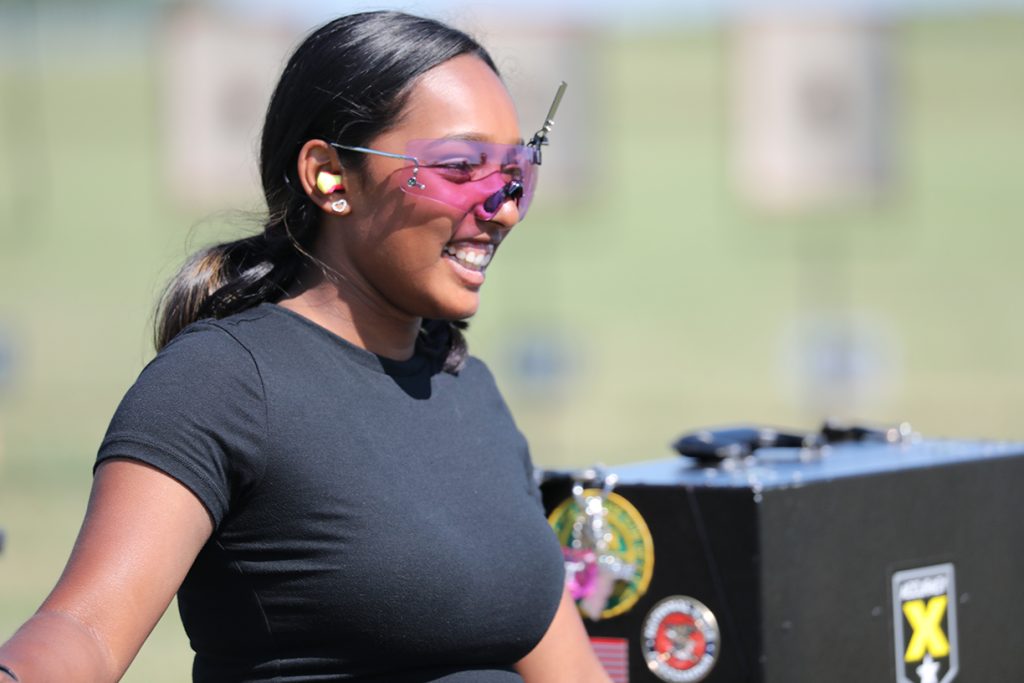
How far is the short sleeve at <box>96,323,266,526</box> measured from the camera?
1467 mm

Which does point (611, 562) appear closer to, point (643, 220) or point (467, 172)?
point (467, 172)

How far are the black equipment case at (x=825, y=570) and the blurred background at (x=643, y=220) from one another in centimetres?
359

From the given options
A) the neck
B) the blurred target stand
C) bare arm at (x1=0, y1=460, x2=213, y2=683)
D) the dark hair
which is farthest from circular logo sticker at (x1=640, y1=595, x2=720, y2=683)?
bare arm at (x1=0, y1=460, x2=213, y2=683)

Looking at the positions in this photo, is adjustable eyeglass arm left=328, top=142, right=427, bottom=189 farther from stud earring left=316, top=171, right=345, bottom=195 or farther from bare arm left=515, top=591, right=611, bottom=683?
bare arm left=515, top=591, right=611, bottom=683

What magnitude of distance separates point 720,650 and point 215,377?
0.86 metres

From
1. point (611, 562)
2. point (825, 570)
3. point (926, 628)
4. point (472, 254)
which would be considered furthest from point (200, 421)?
point (926, 628)

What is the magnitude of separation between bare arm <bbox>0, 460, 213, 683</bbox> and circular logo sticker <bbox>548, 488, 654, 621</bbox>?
796 mm

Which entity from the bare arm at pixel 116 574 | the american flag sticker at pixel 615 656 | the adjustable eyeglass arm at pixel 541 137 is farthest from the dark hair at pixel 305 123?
the american flag sticker at pixel 615 656

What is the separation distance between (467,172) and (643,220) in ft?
50.2

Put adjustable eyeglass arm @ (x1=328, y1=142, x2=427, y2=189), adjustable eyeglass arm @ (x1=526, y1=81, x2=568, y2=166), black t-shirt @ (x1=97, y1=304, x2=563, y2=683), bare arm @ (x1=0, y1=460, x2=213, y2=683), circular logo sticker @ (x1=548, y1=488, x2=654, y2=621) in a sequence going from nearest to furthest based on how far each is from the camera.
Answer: bare arm @ (x1=0, y1=460, x2=213, y2=683)
black t-shirt @ (x1=97, y1=304, x2=563, y2=683)
adjustable eyeglass arm @ (x1=328, y1=142, x2=427, y2=189)
adjustable eyeglass arm @ (x1=526, y1=81, x2=568, y2=166)
circular logo sticker @ (x1=548, y1=488, x2=654, y2=621)

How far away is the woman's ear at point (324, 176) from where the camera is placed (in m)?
1.71

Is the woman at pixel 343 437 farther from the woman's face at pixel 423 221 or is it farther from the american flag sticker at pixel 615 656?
the american flag sticker at pixel 615 656

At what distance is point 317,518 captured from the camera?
1.55 meters

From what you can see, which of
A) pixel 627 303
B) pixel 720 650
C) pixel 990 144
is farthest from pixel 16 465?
pixel 990 144
